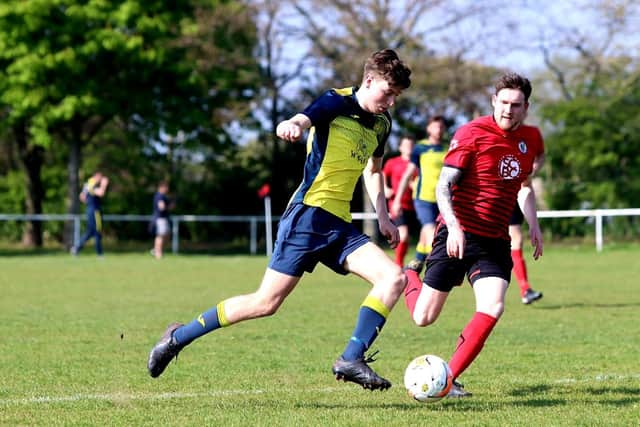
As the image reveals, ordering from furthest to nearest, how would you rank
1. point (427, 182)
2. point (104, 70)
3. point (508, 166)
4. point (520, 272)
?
point (104, 70), point (427, 182), point (520, 272), point (508, 166)

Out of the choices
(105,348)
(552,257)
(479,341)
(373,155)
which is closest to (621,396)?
(479,341)

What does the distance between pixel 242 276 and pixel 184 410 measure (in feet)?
43.8

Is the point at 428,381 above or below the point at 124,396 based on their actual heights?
above

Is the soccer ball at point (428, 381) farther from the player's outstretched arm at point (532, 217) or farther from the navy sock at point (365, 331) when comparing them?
the player's outstretched arm at point (532, 217)

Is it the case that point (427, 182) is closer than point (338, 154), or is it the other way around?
point (338, 154)

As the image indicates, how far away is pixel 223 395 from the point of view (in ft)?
22.3

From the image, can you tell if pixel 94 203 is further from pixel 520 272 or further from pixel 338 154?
pixel 338 154

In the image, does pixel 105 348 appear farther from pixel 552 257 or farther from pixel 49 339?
pixel 552 257

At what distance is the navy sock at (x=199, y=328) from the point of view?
661 centimetres

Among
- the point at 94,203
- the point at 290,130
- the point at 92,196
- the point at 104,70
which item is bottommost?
the point at 94,203

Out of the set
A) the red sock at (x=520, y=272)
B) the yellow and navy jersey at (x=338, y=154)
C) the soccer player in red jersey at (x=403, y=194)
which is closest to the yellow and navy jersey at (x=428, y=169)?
the soccer player in red jersey at (x=403, y=194)

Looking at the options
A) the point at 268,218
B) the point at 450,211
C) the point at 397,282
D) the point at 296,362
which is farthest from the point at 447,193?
the point at 268,218

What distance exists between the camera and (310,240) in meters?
6.46

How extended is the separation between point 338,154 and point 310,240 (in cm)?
55
